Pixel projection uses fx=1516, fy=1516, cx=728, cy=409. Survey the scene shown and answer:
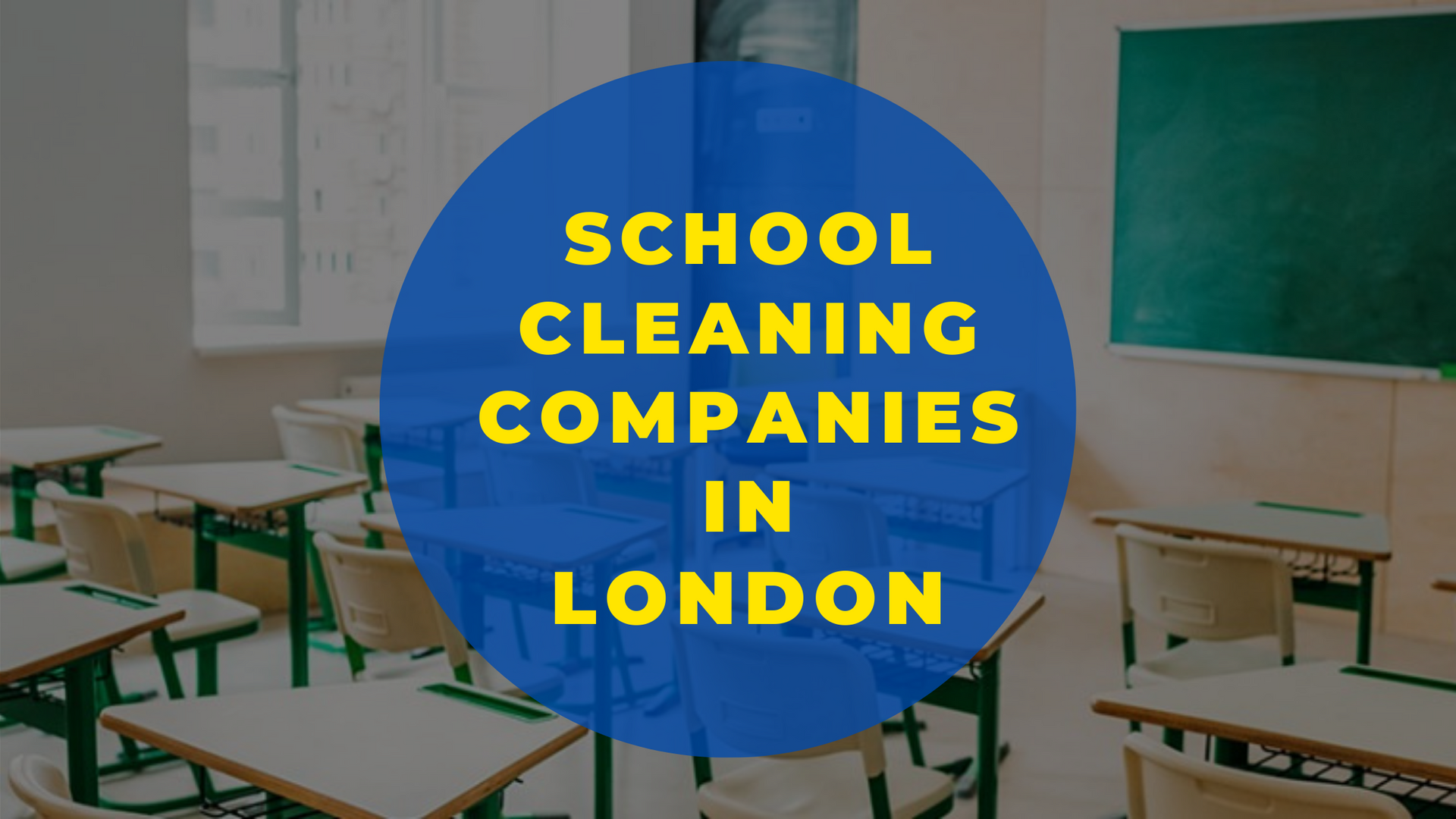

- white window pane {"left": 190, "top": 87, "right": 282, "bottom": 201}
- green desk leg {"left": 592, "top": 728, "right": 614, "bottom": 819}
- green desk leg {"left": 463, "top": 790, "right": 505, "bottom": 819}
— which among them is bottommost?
green desk leg {"left": 592, "top": 728, "right": 614, "bottom": 819}

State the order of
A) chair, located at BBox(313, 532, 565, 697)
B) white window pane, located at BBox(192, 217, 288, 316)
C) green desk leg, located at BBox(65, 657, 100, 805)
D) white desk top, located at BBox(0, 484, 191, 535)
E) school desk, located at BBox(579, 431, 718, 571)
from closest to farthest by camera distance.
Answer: green desk leg, located at BBox(65, 657, 100, 805) < chair, located at BBox(313, 532, 565, 697) < school desk, located at BBox(579, 431, 718, 571) < white desk top, located at BBox(0, 484, 191, 535) < white window pane, located at BBox(192, 217, 288, 316)

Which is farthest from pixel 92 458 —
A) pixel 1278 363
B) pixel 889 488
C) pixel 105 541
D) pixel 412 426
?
pixel 1278 363

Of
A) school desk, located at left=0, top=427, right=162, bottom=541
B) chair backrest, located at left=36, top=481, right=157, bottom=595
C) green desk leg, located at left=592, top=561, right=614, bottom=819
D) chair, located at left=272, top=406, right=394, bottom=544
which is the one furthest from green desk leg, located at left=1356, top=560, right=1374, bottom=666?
school desk, located at left=0, top=427, right=162, bottom=541

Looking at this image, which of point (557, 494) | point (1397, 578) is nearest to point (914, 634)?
point (557, 494)

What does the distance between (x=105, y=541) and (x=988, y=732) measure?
93.0 inches

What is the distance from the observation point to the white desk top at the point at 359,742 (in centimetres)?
208

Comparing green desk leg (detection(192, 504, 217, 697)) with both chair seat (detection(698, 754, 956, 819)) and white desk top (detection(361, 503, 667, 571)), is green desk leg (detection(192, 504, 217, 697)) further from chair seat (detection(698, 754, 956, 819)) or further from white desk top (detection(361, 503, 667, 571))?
chair seat (detection(698, 754, 956, 819))

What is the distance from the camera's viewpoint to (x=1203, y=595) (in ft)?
11.9

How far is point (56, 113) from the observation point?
5660mm

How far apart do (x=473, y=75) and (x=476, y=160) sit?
42 centimetres

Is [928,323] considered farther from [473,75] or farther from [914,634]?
[914,634]

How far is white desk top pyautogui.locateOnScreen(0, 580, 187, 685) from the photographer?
2574mm

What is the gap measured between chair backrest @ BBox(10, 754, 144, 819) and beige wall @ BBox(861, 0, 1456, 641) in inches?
189

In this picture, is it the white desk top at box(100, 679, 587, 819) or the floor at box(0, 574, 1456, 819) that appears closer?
the white desk top at box(100, 679, 587, 819)
